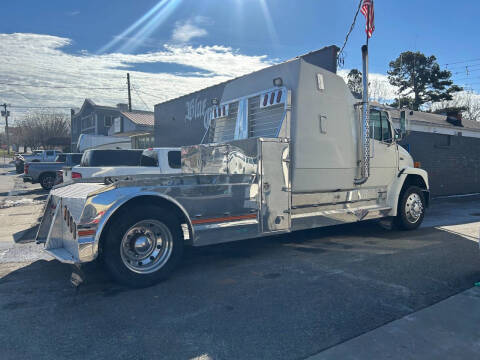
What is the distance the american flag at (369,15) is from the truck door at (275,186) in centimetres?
318

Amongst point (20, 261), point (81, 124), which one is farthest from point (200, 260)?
point (81, 124)

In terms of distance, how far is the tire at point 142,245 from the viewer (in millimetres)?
4223

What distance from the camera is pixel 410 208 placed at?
7750 millimetres

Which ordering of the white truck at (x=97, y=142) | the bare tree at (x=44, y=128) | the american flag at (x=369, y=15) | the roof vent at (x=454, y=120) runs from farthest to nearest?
the bare tree at (x=44, y=128)
the white truck at (x=97, y=142)
the roof vent at (x=454, y=120)
the american flag at (x=369, y=15)

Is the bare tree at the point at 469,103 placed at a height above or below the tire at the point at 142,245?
above

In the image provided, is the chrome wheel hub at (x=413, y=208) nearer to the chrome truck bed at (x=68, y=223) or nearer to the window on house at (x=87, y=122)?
the chrome truck bed at (x=68, y=223)

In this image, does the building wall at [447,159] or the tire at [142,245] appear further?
the building wall at [447,159]

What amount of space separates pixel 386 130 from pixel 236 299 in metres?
4.94

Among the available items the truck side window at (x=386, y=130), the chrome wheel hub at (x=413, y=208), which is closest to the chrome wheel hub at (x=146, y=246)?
the truck side window at (x=386, y=130)

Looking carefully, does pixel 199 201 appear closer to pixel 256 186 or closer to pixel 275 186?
pixel 256 186

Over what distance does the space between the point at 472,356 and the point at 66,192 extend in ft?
15.2

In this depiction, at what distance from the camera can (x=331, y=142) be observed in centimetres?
617

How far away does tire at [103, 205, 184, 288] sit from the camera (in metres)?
4.22

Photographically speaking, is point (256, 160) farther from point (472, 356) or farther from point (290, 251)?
point (472, 356)
